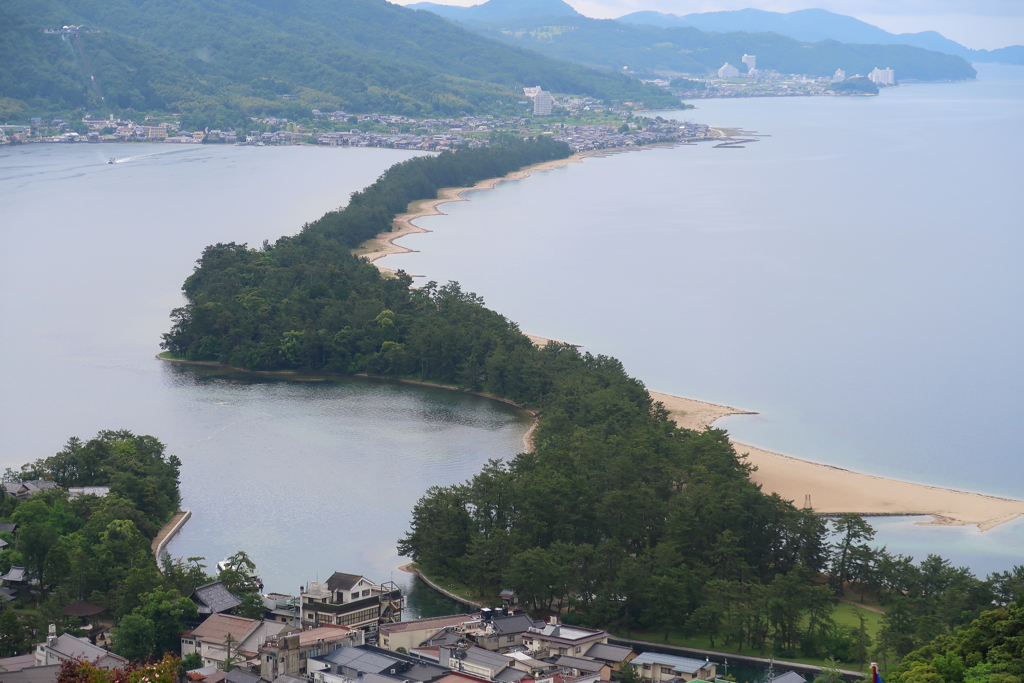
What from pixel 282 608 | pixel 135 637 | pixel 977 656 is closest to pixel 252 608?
Answer: pixel 282 608

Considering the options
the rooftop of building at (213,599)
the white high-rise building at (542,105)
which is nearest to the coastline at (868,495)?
the rooftop of building at (213,599)

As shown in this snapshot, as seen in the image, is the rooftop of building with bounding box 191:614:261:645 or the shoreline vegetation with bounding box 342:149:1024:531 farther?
the shoreline vegetation with bounding box 342:149:1024:531

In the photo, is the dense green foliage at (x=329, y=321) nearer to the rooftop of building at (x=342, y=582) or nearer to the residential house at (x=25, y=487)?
the residential house at (x=25, y=487)

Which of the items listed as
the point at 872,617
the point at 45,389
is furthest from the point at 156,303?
the point at 872,617

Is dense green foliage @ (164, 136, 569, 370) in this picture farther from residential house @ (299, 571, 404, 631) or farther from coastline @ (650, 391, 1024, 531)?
residential house @ (299, 571, 404, 631)

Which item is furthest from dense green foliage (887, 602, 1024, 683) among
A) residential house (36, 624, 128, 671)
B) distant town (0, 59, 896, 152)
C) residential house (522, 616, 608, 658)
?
distant town (0, 59, 896, 152)

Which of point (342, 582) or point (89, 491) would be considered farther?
point (89, 491)

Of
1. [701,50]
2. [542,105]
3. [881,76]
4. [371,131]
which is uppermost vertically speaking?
[701,50]

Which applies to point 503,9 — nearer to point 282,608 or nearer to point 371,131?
point 371,131
